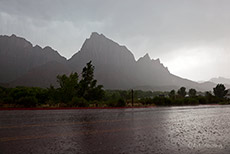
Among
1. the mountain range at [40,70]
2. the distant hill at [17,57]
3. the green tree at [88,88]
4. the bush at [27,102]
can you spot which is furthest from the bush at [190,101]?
the distant hill at [17,57]

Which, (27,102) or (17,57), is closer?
(27,102)

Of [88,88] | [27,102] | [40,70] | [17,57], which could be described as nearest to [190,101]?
[88,88]

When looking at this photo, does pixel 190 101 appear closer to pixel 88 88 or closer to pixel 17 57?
pixel 88 88

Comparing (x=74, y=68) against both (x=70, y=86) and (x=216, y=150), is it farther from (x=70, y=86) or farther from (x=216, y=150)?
(x=216, y=150)

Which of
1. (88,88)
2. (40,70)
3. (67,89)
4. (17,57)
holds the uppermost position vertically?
(17,57)

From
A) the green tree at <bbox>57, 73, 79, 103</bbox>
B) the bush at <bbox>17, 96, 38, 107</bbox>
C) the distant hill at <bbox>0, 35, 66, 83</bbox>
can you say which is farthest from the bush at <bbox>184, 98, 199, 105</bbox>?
the distant hill at <bbox>0, 35, 66, 83</bbox>

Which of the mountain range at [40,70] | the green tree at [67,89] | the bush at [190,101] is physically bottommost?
the bush at [190,101]

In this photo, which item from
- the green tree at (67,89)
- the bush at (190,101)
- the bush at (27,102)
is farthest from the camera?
the bush at (190,101)

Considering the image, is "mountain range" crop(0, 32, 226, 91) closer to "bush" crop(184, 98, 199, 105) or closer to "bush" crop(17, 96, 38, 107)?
"bush" crop(184, 98, 199, 105)

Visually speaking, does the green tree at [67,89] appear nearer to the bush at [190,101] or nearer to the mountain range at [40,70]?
the bush at [190,101]


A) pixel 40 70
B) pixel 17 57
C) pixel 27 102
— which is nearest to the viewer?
pixel 27 102

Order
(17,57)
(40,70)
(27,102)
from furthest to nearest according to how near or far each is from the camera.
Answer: (17,57) → (40,70) → (27,102)

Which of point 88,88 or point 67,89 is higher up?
point 88,88

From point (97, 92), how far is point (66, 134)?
27.7 metres
